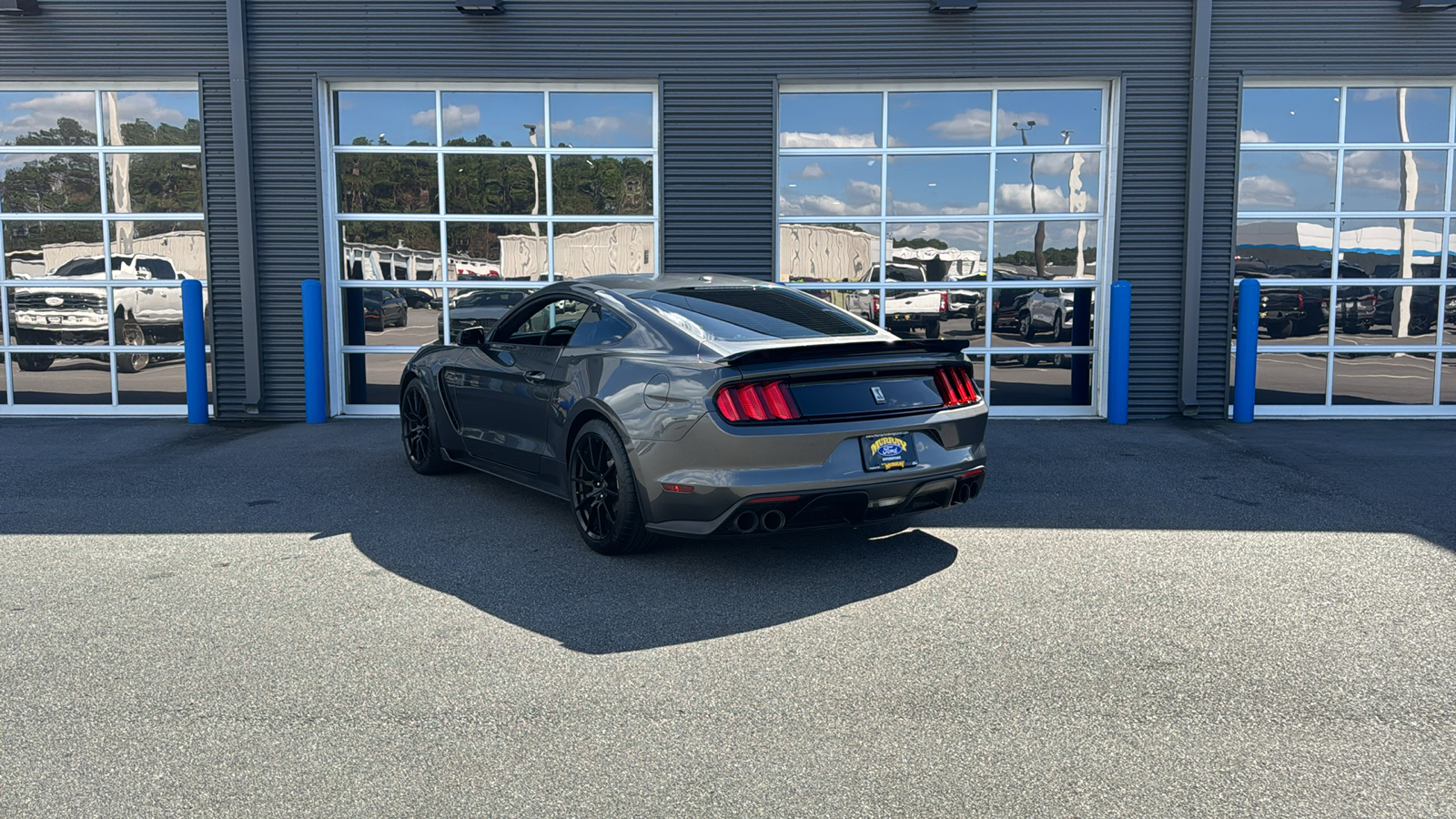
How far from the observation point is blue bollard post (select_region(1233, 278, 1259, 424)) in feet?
35.2

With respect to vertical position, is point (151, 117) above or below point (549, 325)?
above

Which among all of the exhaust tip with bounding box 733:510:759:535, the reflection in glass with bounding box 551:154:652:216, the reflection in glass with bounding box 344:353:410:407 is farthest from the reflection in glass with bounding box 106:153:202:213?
the exhaust tip with bounding box 733:510:759:535

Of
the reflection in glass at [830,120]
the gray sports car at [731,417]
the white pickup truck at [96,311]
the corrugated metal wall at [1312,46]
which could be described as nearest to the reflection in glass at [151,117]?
the white pickup truck at [96,311]

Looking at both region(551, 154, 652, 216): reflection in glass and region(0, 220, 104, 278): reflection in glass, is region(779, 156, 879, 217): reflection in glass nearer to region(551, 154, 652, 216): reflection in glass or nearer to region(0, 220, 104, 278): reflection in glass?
region(551, 154, 652, 216): reflection in glass

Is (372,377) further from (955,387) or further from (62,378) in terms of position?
(955,387)

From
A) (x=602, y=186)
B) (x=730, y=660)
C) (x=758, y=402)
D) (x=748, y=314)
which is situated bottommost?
(x=730, y=660)

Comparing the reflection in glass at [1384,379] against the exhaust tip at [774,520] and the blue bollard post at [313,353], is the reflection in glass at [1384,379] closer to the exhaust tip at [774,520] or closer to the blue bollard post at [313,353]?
the exhaust tip at [774,520]

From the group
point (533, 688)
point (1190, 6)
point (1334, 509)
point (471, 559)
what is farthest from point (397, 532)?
point (1190, 6)

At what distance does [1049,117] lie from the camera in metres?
11.2

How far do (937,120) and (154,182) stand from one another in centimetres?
774

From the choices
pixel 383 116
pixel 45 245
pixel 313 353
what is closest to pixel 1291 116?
pixel 383 116

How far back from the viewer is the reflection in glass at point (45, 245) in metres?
11.6

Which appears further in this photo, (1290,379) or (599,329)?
(1290,379)

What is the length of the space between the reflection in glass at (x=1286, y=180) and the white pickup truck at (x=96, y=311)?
1055 cm
